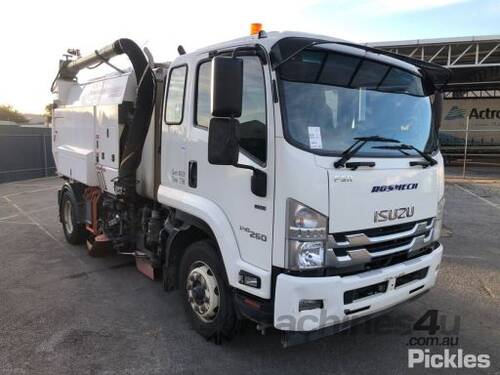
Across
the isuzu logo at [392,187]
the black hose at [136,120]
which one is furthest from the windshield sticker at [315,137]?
the black hose at [136,120]

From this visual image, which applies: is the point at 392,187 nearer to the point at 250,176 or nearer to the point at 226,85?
the point at 250,176

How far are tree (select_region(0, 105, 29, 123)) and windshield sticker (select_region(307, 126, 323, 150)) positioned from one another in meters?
60.1

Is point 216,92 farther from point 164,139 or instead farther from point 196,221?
point 164,139

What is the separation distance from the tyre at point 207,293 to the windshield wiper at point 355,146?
4.37 ft

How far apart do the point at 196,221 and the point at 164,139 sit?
101cm

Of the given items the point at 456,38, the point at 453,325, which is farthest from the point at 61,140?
the point at 456,38

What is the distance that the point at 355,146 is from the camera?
334 centimetres

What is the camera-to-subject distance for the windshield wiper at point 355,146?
3137mm

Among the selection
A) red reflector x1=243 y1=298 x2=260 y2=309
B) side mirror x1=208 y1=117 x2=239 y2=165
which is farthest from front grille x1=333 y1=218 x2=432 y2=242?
side mirror x1=208 y1=117 x2=239 y2=165

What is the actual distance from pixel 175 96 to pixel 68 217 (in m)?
4.30

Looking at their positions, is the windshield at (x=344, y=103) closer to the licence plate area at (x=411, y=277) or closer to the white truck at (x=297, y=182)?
the white truck at (x=297, y=182)

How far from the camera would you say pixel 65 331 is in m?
4.32

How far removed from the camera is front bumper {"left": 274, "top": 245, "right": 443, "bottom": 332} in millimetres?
3053

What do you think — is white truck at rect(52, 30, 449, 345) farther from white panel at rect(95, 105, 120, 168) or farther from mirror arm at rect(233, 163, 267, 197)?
white panel at rect(95, 105, 120, 168)
